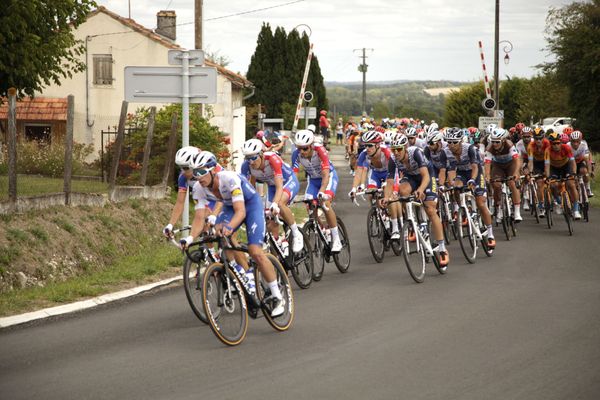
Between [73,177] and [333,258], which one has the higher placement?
[73,177]

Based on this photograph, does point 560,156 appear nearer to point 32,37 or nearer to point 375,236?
point 375,236

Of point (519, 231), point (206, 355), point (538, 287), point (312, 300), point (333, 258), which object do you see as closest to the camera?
point (206, 355)

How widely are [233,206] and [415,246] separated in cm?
399

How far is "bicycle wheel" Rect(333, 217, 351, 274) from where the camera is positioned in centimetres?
1380

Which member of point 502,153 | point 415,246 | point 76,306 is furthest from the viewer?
point 502,153

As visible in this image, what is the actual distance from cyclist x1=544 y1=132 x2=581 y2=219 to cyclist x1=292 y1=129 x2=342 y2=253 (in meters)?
6.98

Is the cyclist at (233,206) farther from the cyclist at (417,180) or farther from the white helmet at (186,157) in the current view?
the cyclist at (417,180)

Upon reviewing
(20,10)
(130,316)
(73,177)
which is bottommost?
(130,316)

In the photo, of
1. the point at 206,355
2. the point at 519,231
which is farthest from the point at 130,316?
the point at 519,231

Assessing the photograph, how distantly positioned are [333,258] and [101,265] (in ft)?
10.8

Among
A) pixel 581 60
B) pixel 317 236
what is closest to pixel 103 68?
pixel 581 60

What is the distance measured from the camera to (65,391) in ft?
25.1

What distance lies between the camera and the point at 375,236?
15.2 m

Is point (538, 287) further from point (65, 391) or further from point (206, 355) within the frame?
point (65, 391)
